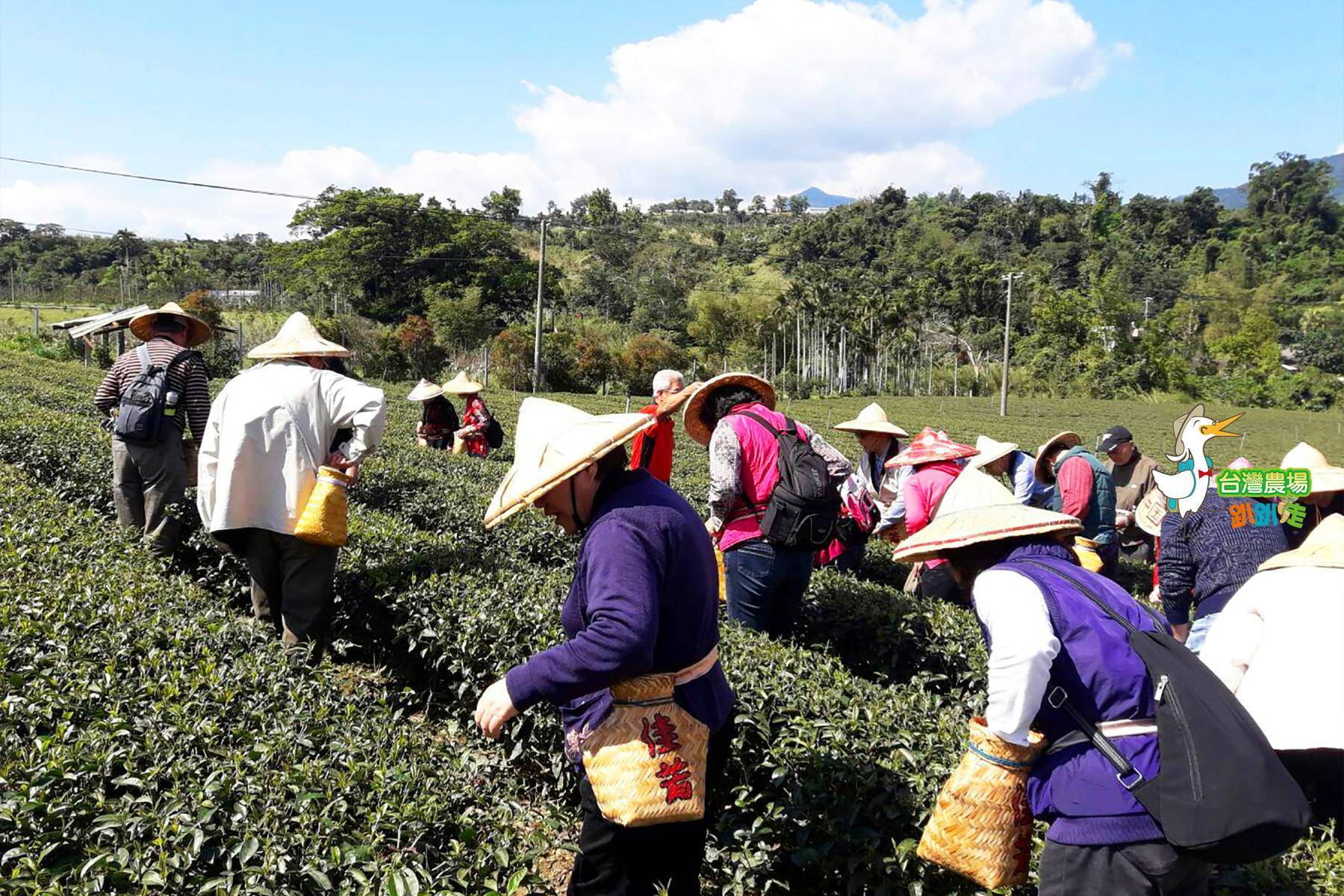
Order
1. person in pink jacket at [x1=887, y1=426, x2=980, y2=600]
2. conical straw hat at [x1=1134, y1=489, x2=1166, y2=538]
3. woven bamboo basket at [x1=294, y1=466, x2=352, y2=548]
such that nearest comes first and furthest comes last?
woven bamboo basket at [x1=294, y1=466, x2=352, y2=548], person in pink jacket at [x1=887, y1=426, x2=980, y2=600], conical straw hat at [x1=1134, y1=489, x2=1166, y2=538]

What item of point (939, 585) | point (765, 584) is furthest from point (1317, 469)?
point (765, 584)

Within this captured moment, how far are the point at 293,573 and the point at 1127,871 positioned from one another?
12.6 ft

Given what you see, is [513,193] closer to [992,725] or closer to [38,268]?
[38,268]

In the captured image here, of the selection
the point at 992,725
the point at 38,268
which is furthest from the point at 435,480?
the point at 38,268

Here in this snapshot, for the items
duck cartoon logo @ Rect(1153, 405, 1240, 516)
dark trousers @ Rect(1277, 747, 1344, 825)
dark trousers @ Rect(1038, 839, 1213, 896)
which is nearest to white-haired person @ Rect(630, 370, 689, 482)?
duck cartoon logo @ Rect(1153, 405, 1240, 516)

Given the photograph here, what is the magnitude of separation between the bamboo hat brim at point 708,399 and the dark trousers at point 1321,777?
2.74 m

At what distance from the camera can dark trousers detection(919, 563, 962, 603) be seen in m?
5.92

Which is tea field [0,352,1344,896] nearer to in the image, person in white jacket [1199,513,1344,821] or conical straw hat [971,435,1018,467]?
person in white jacket [1199,513,1344,821]

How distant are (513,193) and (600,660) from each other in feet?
292

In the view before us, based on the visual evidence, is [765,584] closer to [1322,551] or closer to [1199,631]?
[1199,631]

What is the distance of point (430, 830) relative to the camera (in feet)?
8.29

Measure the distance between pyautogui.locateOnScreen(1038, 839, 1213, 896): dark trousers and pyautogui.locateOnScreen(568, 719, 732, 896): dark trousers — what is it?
3.04 ft

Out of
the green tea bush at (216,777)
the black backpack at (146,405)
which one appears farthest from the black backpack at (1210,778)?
the black backpack at (146,405)

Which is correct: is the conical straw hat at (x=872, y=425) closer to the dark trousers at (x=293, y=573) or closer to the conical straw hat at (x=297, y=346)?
the conical straw hat at (x=297, y=346)
